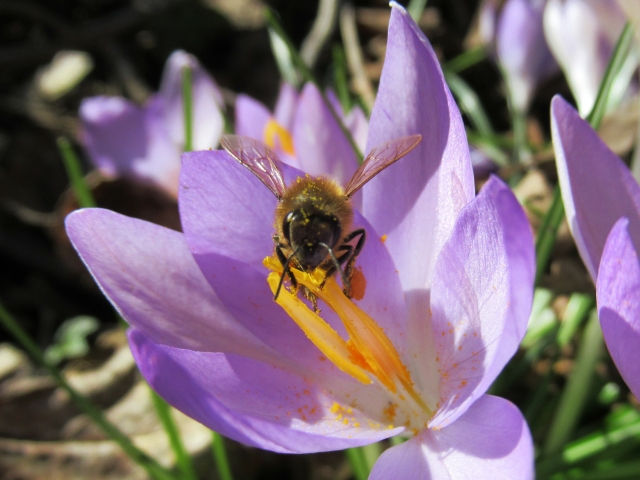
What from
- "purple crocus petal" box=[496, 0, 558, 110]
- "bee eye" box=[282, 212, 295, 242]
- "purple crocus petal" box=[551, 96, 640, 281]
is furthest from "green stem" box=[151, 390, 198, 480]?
"purple crocus petal" box=[496, 0, 558, 110]

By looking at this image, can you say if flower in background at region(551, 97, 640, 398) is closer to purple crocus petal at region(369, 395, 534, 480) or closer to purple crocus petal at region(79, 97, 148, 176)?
purple crocus petal at region(369, 395, 534, 480)

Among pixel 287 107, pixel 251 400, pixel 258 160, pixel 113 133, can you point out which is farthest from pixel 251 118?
pixel 251 400

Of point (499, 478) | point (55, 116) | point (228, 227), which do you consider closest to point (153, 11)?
point (55, 116)

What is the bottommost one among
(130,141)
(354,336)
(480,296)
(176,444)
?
(176,444)

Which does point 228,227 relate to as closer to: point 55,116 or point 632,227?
point 632,227

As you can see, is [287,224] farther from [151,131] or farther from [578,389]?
[151,131]

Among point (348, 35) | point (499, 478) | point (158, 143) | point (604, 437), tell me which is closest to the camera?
point (499, 478)
